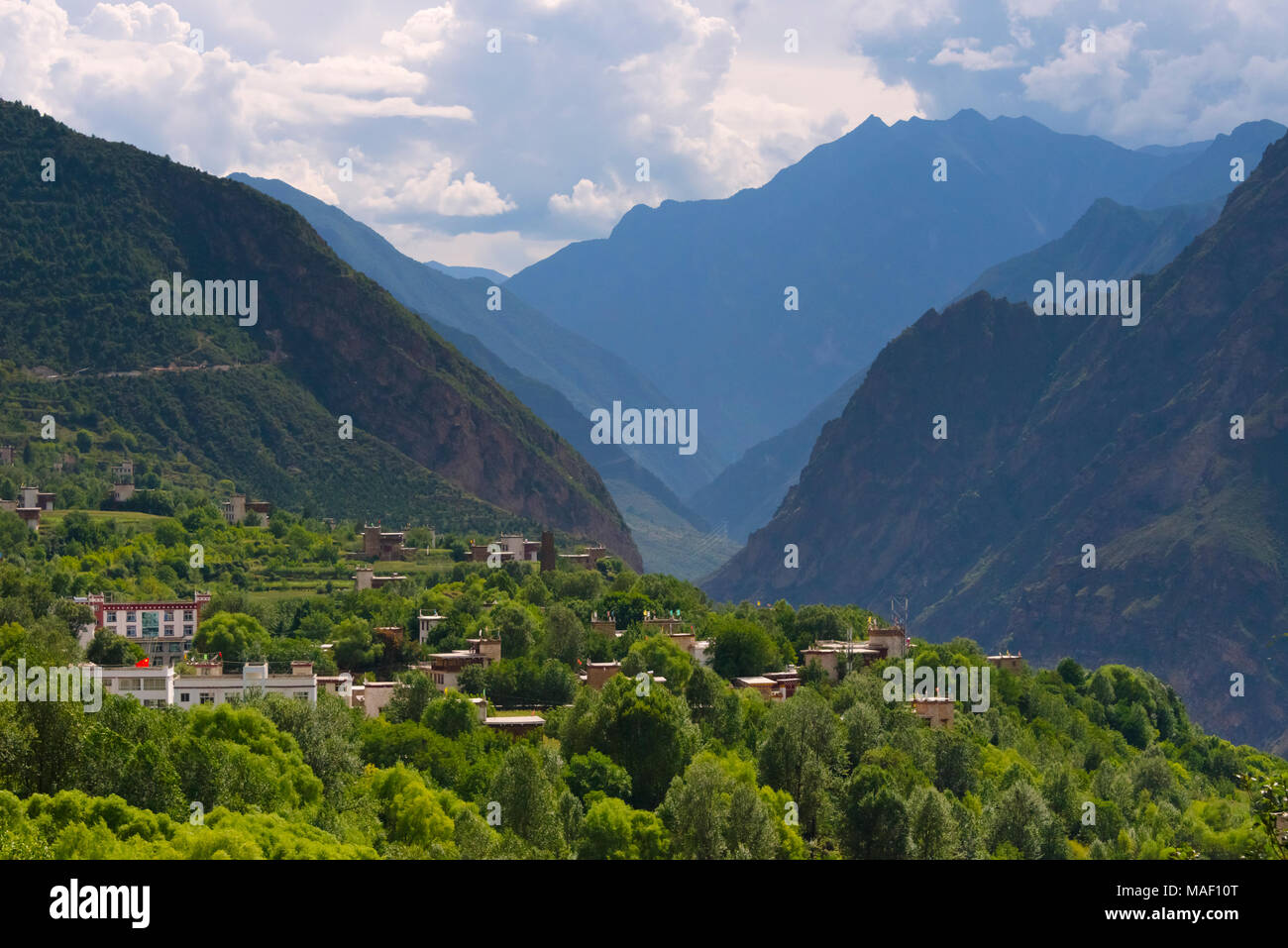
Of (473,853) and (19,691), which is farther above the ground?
(19,691)

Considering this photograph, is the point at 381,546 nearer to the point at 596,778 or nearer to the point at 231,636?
the point at 231,636

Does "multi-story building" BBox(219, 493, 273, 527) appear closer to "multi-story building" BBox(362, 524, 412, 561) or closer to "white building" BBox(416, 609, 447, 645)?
"multi-story building" BBox(362, 524, 412, 561)

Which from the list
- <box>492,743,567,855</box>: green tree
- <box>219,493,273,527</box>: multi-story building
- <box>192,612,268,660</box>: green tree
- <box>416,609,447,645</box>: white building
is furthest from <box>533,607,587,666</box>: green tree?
<box>219,493,273,527</box>: multi-story building

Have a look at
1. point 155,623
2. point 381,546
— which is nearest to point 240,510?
point 381,546

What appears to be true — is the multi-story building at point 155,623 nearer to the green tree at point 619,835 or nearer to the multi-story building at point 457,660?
the multi-story building at point 457,660

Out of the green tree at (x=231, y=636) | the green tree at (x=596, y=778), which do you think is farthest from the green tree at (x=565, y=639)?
the green tree at (x=596, y=778)

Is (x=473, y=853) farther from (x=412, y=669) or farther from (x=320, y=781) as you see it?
(x=412, y=669)

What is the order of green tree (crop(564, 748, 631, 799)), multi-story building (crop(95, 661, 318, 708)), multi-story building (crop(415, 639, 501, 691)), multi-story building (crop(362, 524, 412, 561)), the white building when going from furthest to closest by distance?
1. multi-story building (crop(362, 524, 412, 561))
2. the white building
3. multi-story building (crop(415, 639, 501, 691))
4. multi-story building (crop(95, 661, 318, 708))
5. green tree (crop(564, 748, 631, 799))
